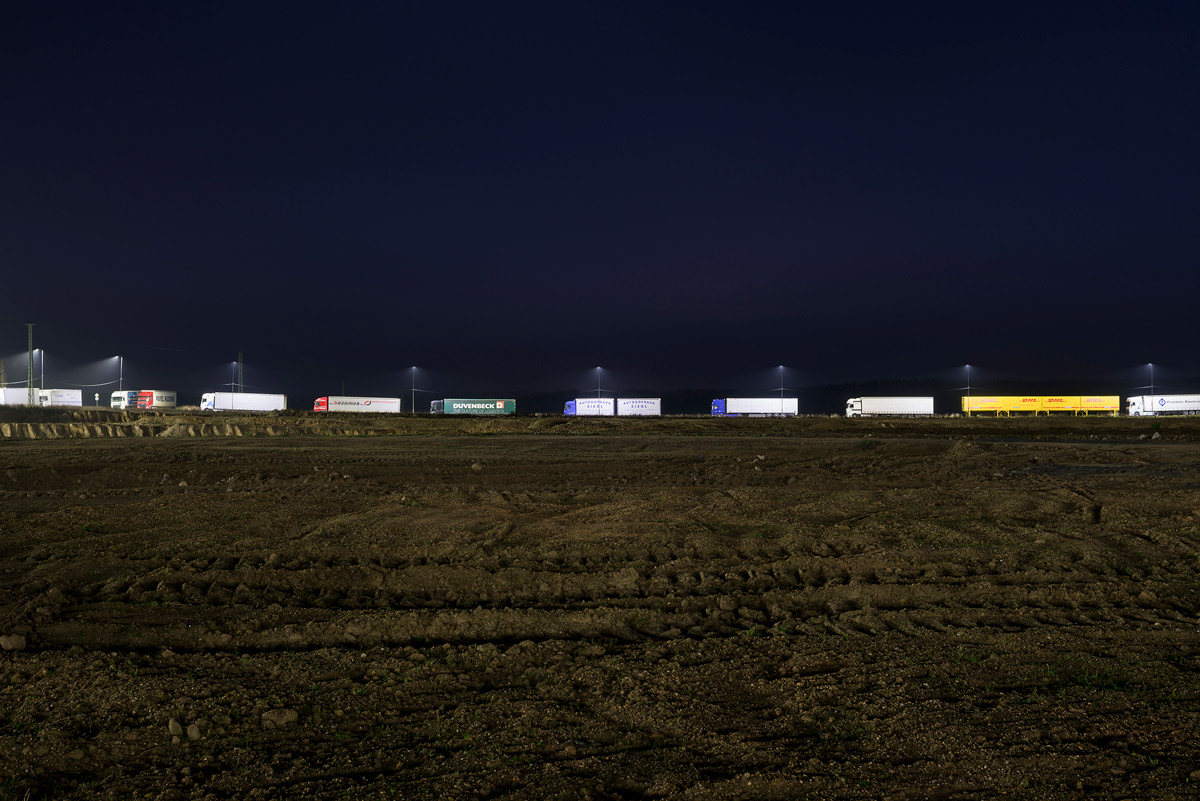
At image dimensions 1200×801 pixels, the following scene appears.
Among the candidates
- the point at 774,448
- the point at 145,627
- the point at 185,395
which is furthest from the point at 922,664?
the point at 185,395

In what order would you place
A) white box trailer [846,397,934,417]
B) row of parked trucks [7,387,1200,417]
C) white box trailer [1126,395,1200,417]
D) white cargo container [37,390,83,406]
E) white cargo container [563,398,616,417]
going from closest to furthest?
white box trailer [1126,395,1200,417]
row of parked trucks [7,387,1200,417]
white box trailer [846,397,934,417]
white cargo container [37,390,83,406]
white cargo container [563,398,616,417]

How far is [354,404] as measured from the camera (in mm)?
90750

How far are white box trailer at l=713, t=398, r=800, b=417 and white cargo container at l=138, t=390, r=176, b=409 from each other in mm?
81076

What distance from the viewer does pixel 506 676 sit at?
496 centimetres

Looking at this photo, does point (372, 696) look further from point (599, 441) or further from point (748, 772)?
point (599, 441)

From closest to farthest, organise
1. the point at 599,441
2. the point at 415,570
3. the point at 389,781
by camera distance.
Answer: the point at 389,781
the point at 415,570
the point at 599,441

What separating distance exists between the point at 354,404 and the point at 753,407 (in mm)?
60958

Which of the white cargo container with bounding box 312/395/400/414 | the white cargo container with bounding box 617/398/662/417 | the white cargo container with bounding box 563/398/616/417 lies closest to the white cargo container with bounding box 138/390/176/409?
the white cargo container with bounding box 312/395/400/414

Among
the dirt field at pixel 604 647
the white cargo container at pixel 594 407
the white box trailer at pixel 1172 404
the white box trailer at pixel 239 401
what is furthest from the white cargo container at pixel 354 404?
the white box trailer at pixel 1172 404

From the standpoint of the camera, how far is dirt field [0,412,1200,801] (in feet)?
12.0

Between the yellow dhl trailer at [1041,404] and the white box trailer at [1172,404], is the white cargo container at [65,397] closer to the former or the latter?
the yellow dhl trailer at [1041,404]

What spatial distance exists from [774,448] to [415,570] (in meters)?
20.7

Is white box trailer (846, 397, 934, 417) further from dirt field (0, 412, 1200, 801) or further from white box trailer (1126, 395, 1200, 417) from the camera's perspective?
dirt field (0, 412, 1200, 801)

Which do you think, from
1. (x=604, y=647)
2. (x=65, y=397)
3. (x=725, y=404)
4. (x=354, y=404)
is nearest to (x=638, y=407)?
(x=725, y=404)
